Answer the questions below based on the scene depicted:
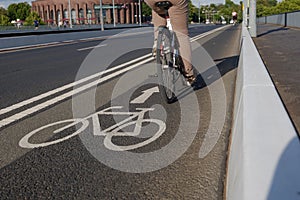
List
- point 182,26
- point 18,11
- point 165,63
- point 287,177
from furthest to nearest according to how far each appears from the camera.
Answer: point 18,11 < point 182,26 < point 165,63 < point 287,177

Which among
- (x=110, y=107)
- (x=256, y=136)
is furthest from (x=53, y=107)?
(x=256, y=136)

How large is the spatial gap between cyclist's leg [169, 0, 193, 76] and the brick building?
106 metres

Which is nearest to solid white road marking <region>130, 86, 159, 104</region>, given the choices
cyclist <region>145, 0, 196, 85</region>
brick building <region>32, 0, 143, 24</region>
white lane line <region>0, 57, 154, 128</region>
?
cyclist <region>145, 0, 196, 85</region>

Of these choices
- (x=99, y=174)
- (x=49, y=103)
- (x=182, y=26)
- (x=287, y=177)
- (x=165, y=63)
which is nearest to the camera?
(x=287, y=177)

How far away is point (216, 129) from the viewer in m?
4.19

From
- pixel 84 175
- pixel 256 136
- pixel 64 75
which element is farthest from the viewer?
pixel 64 75

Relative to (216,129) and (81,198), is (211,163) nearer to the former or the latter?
(216,129)

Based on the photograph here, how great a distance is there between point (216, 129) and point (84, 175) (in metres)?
1.78

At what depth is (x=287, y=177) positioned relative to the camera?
4.67 feet

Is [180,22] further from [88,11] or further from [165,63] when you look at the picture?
[88,11]

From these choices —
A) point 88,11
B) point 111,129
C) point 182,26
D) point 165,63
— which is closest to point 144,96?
point 165,63

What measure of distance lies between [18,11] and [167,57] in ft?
406

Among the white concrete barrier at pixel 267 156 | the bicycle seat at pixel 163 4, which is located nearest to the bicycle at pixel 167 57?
the bicycle seat at pixel 163 4

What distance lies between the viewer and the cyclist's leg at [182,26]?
17.1ft
